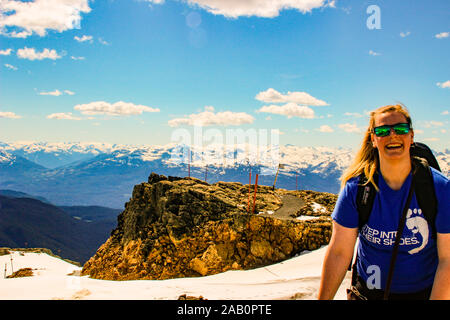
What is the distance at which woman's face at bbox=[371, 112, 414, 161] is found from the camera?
2754 mm

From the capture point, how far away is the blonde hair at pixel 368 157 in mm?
2919

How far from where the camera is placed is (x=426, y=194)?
2615 millimetres

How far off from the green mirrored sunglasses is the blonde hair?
14 centimetres

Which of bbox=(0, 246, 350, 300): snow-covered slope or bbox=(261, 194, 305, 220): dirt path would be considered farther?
bbox=(261, 194, 305, 220): dirt path

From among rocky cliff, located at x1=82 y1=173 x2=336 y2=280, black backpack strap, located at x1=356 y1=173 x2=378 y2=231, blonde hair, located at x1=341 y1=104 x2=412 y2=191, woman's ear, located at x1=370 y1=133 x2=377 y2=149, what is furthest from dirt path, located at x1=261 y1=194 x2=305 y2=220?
black backpack strap, located at x1=356 y1=173 x2=378 y2=231

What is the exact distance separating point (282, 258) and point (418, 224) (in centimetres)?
1474

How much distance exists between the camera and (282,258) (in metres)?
16.5

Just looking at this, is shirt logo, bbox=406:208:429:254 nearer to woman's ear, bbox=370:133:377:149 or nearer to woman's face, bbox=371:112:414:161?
woman's face, bbox=371:112:414:161

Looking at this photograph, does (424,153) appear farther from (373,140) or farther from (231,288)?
(231,288)

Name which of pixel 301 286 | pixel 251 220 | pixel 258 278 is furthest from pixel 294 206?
pixel 301 286

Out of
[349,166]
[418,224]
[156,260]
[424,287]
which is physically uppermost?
[349,166]

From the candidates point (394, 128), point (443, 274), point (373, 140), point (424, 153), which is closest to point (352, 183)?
point (373, 140)
